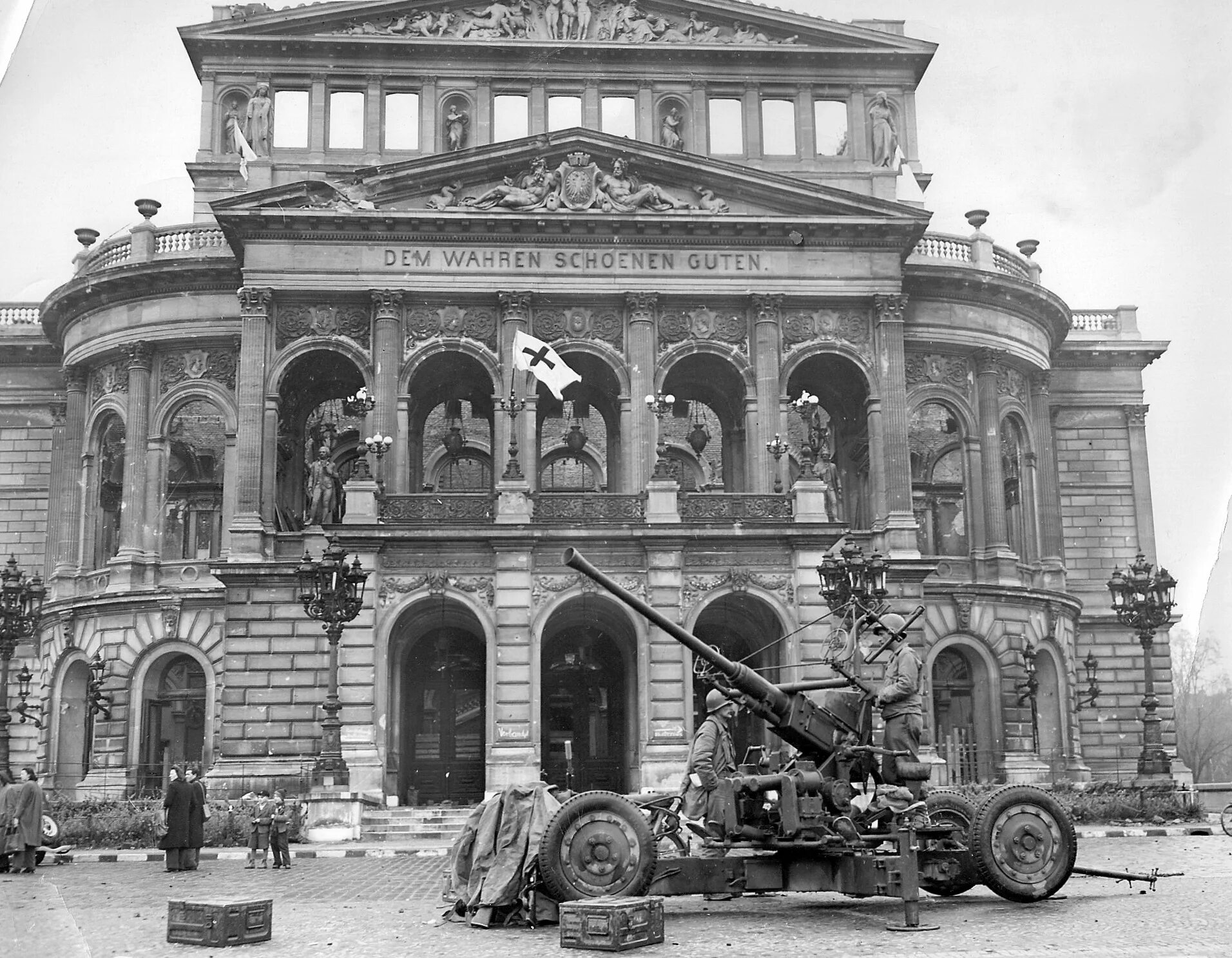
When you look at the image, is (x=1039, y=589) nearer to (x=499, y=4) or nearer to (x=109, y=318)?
(x=499, y=4)

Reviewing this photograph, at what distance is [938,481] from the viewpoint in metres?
49.2

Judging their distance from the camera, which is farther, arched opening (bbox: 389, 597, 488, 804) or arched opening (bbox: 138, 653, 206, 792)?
arched opening (bbox: 138, 653, 206, 792)

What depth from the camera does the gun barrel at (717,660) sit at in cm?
1588

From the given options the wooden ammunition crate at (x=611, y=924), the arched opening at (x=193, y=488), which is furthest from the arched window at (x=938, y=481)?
the wooden ammunition crate at (x=611, y=924)

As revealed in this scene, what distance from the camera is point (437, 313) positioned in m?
41.5

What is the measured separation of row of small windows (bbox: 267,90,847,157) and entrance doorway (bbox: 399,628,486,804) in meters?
16.7

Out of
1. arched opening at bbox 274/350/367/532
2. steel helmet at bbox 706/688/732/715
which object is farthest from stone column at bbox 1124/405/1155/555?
steel helmet at bbox 706/688/732/715

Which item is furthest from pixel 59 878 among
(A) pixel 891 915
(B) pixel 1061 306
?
(B) pixel 1061 306

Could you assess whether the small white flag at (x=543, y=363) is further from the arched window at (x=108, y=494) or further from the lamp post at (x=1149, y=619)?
the arched window at (x=108, y=494)

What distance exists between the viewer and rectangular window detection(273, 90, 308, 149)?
46.8 metres

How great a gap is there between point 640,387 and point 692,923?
2621 cm

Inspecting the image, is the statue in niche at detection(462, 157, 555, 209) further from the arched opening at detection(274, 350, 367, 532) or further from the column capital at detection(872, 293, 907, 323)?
the column capital at detection(872, 293, 907, 323)

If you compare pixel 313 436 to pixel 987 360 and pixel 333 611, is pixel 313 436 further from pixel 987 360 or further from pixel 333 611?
pixel 987 360

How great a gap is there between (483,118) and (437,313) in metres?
8.88
